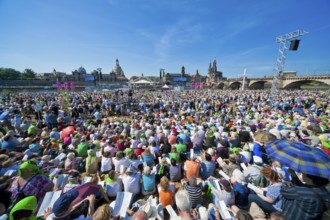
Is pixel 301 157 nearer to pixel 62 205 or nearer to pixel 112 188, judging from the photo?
pixel 112 188

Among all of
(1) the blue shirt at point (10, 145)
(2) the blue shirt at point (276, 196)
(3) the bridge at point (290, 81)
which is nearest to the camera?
(2) the blue shirt at point (276, 196)

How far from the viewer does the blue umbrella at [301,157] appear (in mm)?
2012

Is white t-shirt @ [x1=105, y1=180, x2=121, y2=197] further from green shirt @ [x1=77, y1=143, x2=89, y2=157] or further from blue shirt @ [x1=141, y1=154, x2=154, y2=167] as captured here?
green shirt @ [x1=77, y1=143, x2=89, y2=157]

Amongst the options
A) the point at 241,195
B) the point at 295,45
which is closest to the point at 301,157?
the point at 241,195

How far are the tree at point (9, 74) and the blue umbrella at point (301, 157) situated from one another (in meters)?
113

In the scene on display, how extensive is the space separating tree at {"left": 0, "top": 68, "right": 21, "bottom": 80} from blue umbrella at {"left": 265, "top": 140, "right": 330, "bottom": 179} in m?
113

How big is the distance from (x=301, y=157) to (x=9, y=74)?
11647cm

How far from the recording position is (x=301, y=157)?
232 cm

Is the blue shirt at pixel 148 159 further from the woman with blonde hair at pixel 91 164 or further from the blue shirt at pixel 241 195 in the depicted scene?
the blue shirt at pixel 241 195

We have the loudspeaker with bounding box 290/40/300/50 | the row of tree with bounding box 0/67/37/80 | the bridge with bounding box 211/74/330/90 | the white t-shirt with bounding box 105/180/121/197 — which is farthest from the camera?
the row of tree with bounding box 0/67/37/80

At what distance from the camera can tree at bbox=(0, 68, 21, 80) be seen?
73250mm

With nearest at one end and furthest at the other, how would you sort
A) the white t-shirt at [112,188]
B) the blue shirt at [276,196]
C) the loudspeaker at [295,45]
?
the blue shirt at [276,196], the white t-shirt at [112,188], the loudspeaker at [295,45]

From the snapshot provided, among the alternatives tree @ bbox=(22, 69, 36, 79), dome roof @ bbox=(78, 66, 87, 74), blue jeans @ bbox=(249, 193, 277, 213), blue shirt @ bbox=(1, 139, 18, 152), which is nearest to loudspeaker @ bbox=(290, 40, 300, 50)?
blue jeans @ bbox=(249, 193, 277, 213)

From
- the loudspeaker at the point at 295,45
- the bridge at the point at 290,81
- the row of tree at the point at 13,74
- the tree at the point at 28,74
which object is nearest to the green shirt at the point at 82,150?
the loudspeaker at the point at 295,45
